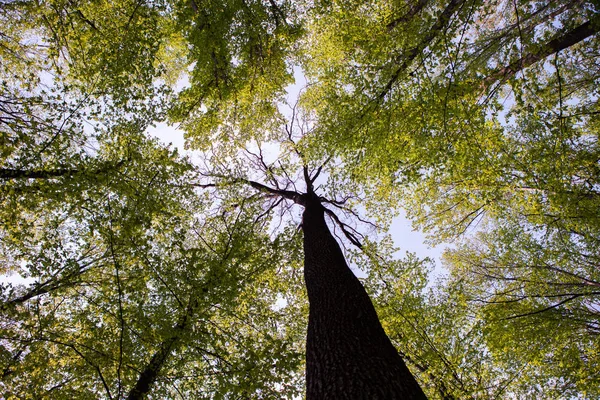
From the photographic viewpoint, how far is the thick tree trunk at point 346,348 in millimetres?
2881

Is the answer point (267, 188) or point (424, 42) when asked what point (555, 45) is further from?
point (267, 188)

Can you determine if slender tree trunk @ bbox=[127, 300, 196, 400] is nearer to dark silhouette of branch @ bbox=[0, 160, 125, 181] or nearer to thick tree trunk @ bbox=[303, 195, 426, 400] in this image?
thick tree trunk @ bbox=[303, 195, 426, 400]

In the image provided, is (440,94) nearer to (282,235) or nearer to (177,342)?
(282,235)

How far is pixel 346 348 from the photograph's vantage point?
11.5 ft

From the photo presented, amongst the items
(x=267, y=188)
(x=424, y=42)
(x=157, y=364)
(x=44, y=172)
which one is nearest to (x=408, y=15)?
(x=424, y=42)

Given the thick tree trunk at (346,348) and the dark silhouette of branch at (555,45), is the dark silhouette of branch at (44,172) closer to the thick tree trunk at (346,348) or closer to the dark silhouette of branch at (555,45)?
the thick tree trunk at (346,348)

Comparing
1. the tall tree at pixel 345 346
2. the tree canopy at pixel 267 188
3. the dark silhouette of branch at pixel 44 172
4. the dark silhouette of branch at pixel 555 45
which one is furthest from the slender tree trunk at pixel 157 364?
the dark silhouette of branch at pixel 555 45

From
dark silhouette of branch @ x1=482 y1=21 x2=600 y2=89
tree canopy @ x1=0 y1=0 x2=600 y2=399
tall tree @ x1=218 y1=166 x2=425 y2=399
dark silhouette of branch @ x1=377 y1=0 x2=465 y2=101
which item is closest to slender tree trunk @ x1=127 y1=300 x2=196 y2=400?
Answer: tree canopy @ x1=0 y1=0 x2=600 y2=399

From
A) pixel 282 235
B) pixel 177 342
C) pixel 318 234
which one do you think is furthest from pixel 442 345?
pixel 177 342

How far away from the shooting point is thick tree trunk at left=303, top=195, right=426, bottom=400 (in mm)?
2881

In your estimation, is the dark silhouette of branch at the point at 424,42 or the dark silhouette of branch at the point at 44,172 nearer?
the dark silhouette of branch at the point at 424,42

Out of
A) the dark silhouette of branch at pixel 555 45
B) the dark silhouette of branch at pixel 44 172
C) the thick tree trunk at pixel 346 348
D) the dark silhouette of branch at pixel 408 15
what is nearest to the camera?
the thick tree trunk at pixel 346 348

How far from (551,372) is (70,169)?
1256cm

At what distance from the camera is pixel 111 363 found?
5363 millimetres
